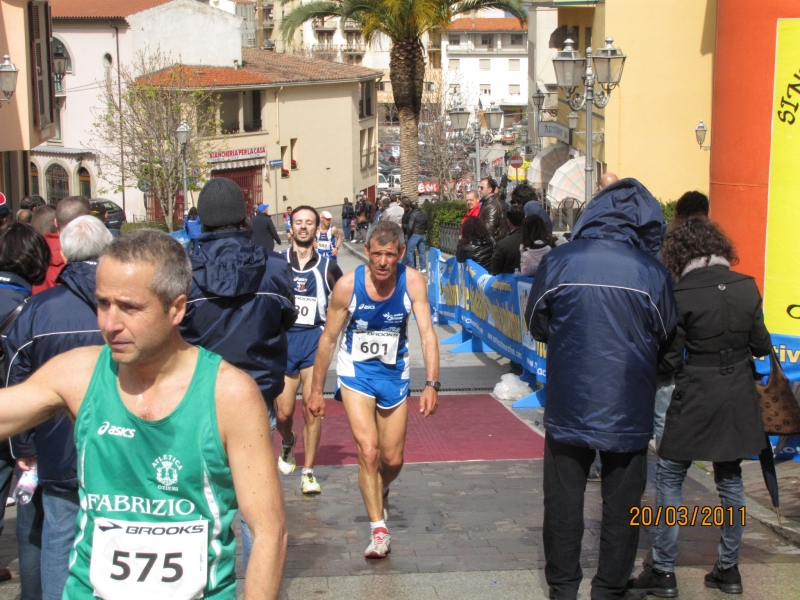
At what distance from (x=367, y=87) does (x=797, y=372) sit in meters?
58.1

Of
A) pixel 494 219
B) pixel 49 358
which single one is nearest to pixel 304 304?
pixel 49 358

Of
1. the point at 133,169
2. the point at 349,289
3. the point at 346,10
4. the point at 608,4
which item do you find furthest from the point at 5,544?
the point at 133,169

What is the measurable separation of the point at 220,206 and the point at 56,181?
169 feet

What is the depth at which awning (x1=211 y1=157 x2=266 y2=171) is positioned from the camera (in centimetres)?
5052

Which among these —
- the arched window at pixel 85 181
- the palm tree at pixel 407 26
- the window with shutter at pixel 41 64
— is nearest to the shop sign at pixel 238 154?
the arched window at pixel 85 181

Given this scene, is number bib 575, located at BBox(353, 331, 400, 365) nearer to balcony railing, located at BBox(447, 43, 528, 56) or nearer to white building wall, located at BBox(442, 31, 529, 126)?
white building wall, located at BBox(442, 31, 529, 126)

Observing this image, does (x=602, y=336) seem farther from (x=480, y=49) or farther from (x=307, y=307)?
(x=480, y=49)

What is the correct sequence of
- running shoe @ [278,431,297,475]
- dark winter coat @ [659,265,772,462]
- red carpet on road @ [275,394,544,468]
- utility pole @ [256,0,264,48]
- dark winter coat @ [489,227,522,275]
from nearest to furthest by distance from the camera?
dark winter coat @ [659,265,772,462], running shoe @ [278,431,297,475], red carpet on road @ [275,394,544,468], dark winter coat @ [489,227,522,275], utility pole @ [256,0,264,48]

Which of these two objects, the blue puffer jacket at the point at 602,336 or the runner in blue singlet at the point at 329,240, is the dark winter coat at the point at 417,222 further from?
the blue puffer jacket at the point at 602,336

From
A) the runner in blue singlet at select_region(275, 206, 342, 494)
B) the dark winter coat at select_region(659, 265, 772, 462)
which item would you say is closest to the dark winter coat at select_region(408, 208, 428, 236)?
the runner in blue singlet at select_region(275, 206, 342, 494)

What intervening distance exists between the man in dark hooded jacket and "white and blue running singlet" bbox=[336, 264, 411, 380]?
3.98 ft

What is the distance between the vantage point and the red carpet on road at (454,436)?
8273mm

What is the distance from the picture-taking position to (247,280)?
440 cm

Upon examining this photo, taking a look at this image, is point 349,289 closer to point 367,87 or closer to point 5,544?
point 5,544
